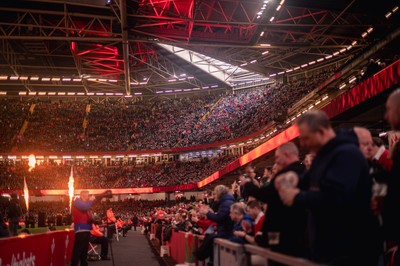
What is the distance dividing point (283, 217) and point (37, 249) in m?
5.92

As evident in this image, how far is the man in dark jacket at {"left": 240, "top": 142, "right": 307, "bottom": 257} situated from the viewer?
3.90 metres

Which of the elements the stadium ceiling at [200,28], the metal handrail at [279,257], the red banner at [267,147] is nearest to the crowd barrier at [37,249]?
the metal handrail at [279,257]

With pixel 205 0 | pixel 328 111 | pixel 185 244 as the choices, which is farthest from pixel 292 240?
pixel 205 0

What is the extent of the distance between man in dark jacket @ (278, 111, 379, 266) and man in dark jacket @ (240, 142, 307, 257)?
628 mm

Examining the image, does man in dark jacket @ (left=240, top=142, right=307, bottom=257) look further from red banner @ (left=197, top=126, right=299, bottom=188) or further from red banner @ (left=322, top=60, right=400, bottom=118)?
red banner @ (left=197, top=126, right=299, bottom=188)

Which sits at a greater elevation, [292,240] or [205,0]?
[205,0]

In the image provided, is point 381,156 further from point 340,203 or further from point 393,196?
point 340,203

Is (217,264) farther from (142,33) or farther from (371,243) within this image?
(142,33)

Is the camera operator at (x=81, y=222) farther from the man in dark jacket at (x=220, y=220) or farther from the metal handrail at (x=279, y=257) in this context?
the metal handrail at (x=279, y=257)

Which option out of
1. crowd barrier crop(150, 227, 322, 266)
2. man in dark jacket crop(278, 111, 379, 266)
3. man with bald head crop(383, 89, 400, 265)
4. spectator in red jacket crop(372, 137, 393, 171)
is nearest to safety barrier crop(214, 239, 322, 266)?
crowd barrier crop(150, 227, 322, 266)

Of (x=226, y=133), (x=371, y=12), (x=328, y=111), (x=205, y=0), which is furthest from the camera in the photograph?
(x=226, y=133)

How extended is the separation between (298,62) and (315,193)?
4488 centimetres

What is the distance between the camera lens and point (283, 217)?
13.2 ft

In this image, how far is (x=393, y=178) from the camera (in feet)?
10.9
